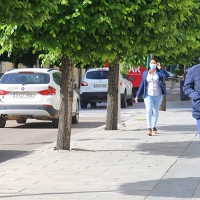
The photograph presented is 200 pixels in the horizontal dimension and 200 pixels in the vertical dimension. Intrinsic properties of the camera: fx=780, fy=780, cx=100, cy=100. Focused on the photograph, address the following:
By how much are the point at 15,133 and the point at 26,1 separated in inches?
440

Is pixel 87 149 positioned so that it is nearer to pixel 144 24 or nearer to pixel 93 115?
pixel 144 24

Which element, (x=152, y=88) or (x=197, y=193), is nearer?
(x=197, y=193)

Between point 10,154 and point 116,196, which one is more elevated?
point 116,196

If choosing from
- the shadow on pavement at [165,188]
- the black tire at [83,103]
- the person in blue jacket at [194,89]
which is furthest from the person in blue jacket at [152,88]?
the black tire at [83,103]

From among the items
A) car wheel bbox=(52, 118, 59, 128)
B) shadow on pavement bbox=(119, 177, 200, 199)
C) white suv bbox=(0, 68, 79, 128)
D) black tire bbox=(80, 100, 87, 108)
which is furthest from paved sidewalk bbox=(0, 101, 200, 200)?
black tire bbox=(80, 100, 87, 108)

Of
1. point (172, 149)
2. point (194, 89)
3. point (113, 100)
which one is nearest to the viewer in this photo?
point (194, 89)

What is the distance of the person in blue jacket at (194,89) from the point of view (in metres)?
9.11

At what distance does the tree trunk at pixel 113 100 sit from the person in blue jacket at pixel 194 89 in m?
9.28

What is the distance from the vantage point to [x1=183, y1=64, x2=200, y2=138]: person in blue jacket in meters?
9.11

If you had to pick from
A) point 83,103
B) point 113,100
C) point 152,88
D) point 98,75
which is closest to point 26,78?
point 113,100

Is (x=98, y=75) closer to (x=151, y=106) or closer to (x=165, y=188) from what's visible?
(x=151, y=106)

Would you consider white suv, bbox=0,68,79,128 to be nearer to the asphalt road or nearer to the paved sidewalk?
the asphalt road

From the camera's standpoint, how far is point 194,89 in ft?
30.4

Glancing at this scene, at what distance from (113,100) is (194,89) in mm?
9379
